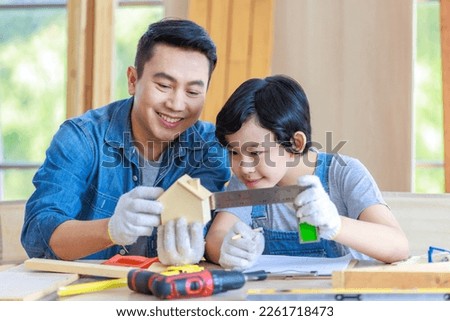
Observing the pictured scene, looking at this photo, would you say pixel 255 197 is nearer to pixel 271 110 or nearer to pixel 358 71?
pixel 271 110

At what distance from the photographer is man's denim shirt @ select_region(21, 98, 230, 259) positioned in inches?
77.5

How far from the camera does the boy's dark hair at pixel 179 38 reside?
2.07 m

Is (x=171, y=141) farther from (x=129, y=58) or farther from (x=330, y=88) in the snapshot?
(x=129, y=58)

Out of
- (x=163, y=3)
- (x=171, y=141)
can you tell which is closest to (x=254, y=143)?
(x=171, y=141)

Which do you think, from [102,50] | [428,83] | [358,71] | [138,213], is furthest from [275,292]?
[102,50]

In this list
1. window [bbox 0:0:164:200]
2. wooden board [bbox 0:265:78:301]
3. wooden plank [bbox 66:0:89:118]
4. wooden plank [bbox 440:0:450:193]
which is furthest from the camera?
window [bbox 0:0:164:200]

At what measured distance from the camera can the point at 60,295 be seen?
140 cm

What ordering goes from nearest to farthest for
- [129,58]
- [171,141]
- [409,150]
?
[171,141]
[409,150]
[129,58]

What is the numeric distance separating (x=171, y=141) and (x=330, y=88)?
6.35 ft

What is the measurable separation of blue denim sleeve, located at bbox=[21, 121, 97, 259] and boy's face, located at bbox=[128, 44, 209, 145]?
20 cm

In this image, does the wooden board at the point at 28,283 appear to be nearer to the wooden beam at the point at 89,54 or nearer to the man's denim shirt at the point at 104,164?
the man's denim shirt at the point at 104,164

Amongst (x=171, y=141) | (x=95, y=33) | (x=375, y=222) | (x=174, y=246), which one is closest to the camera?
(x=174, y=246)

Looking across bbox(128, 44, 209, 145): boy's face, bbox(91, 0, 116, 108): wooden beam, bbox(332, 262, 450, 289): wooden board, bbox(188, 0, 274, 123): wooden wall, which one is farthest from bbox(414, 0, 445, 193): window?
bbox(332, 262, 450, 289): wooden board
